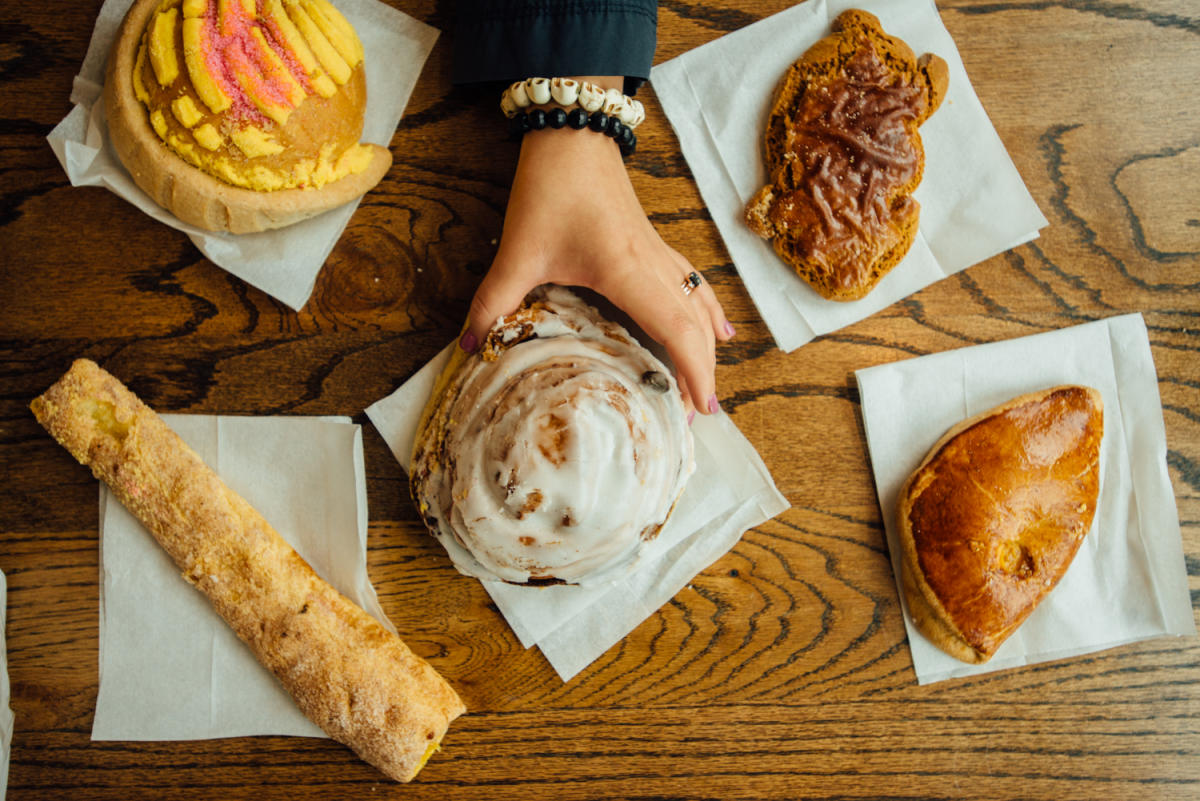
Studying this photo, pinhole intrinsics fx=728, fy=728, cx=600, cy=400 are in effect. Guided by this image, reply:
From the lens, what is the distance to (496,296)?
0.83 metres

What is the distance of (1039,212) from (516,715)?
933 millimetres

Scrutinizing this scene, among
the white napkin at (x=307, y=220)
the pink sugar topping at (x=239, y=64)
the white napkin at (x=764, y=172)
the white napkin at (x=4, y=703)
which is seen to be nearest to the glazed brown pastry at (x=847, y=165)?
the white napkin at (x=764, y=172)

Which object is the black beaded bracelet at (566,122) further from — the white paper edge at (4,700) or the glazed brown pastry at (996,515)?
the white paper edge at (4,700)

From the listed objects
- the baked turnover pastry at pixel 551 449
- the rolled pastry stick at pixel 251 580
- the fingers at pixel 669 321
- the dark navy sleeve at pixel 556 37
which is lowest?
the rolled pastry stick at pixel 251 580

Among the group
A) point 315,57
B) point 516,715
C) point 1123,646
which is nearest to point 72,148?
point 315,57

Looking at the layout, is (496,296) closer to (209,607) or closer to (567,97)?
(567,97)

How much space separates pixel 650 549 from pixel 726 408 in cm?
21

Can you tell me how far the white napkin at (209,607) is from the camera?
2.87ft

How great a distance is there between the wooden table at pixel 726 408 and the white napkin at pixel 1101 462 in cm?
3

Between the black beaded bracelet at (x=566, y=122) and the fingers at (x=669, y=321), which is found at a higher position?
the black beaded bracelet at (x=566, y=122)

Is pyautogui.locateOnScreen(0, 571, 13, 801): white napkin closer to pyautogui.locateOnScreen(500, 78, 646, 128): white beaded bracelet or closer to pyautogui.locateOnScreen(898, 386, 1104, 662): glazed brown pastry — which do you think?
pyautogui.locateOnScreen(500, 78, 646, 128): white beaded bracelet

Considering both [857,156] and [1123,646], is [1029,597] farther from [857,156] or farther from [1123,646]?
[857,156]

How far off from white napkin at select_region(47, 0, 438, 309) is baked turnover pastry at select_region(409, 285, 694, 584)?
224 mm

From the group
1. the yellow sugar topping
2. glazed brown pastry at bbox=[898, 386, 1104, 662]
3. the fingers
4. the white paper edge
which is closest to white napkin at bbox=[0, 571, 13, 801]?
the white paper edge
